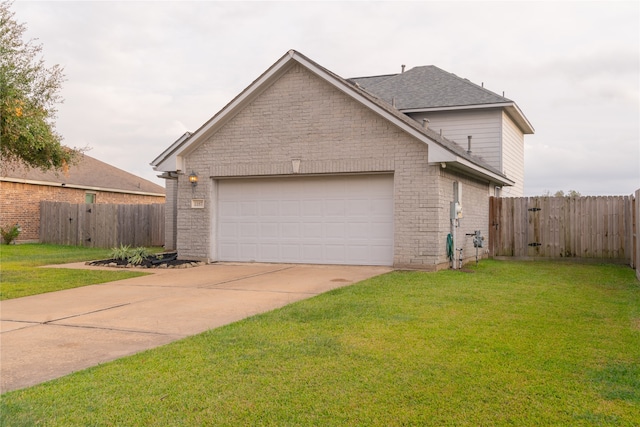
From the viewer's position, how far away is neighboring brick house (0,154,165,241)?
80.2ft

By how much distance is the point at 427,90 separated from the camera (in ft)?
71.1

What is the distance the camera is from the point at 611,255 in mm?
15922

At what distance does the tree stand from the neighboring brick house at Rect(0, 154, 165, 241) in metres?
7.21

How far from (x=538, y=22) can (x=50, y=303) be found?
1192 centimetres

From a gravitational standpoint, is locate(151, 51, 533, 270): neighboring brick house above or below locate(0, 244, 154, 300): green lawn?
above

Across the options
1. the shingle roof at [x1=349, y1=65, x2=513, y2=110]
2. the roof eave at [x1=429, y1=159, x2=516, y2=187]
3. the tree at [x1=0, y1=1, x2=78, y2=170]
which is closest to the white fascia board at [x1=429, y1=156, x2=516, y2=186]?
the roof eave at [x1=429, y1=159, x2=516, y2=187]

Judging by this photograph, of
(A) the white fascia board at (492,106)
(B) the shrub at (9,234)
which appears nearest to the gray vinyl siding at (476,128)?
(A) the white fascia board at (492,106)

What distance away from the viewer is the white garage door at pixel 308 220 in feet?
44.0

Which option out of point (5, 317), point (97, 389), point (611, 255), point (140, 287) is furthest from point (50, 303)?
point (611, 255)

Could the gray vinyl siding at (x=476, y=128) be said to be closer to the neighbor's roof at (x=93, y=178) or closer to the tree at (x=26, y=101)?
the tree at (x=26, y=101)

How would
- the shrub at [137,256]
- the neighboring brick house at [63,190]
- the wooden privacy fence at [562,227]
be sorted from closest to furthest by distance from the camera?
the shrub at [137,256] → the wooden privacy fence at [562,227] → the neighboring brick house at [63,190]

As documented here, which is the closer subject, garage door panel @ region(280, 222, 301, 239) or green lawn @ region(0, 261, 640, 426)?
green lawn @ region(0, 261, 640, 426)

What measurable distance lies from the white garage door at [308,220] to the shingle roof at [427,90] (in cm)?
804

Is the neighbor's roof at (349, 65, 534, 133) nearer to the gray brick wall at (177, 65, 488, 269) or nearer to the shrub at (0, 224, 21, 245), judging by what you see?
the gray brick wall at (177, 65, 488, 269)
